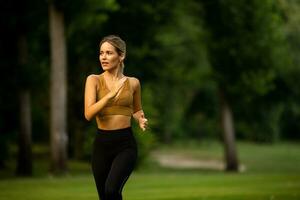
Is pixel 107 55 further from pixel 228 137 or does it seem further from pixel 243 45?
pixel 228 137

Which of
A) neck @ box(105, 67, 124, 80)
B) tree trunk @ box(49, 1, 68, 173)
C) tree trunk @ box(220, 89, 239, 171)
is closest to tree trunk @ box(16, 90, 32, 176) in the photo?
tree trunk @ box(49, 1, 68, 173)

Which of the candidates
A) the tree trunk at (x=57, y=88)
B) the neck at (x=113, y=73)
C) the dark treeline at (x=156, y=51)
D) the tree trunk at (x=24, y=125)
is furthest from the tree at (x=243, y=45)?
the neck at (x=113, y=73)

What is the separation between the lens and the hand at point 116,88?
307 inches

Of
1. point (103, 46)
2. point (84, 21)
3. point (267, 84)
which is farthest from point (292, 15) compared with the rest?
point (103, 46)

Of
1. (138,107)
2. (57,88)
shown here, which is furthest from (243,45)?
(138,107)

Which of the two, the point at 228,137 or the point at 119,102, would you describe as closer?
the point at 119,102

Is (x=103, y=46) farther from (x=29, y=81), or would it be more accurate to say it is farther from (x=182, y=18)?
(x=182, y=18)

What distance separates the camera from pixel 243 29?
36.9 meters

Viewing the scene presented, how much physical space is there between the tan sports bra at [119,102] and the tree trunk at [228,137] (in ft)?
102

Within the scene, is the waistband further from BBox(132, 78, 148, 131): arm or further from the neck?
the neck

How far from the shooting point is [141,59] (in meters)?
38.6

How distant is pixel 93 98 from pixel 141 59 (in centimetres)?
3071

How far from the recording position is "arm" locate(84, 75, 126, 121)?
25.4ft

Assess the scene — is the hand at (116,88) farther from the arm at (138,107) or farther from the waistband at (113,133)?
the waistband at (113,133)
